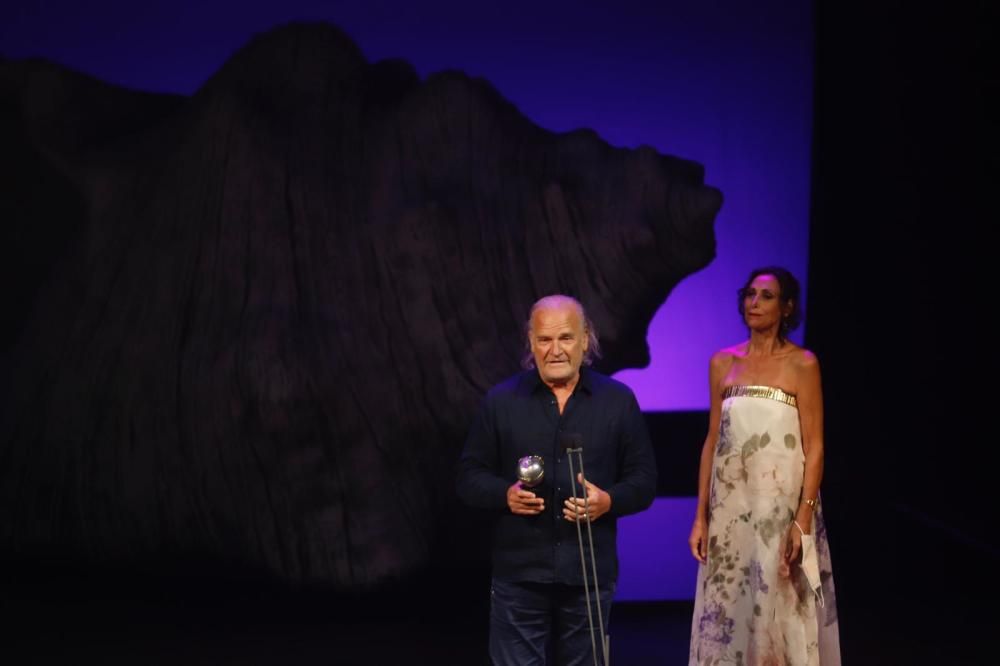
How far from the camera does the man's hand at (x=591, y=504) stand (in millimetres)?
2273

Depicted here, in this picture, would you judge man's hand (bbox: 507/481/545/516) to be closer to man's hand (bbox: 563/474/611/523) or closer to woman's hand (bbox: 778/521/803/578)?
man's hand (bbox: 563/474/611/523)

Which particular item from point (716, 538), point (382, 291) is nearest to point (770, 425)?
point (716, 538)

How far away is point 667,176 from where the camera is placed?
12.9ft

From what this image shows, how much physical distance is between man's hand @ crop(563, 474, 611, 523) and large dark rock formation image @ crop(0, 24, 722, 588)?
154 cm

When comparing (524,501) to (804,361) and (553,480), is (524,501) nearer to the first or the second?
(553,480)

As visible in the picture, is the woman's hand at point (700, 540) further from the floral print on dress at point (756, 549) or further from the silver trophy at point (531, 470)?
the silver trophy at point (531, 470)

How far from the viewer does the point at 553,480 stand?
242cm

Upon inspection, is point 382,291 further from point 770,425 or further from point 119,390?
point 770,425

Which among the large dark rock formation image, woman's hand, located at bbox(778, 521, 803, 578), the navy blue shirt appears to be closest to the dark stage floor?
the large dark rock formation image

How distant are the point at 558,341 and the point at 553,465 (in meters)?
0.29

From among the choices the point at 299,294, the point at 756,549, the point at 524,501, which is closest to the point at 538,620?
the point at 524,501

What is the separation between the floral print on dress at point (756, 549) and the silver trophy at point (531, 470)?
977 millimetres

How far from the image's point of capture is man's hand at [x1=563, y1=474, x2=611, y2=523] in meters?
2.27

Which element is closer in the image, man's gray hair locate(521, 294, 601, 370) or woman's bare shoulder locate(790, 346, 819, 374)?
man's gray hair locate(521, 294, 601, 370)
